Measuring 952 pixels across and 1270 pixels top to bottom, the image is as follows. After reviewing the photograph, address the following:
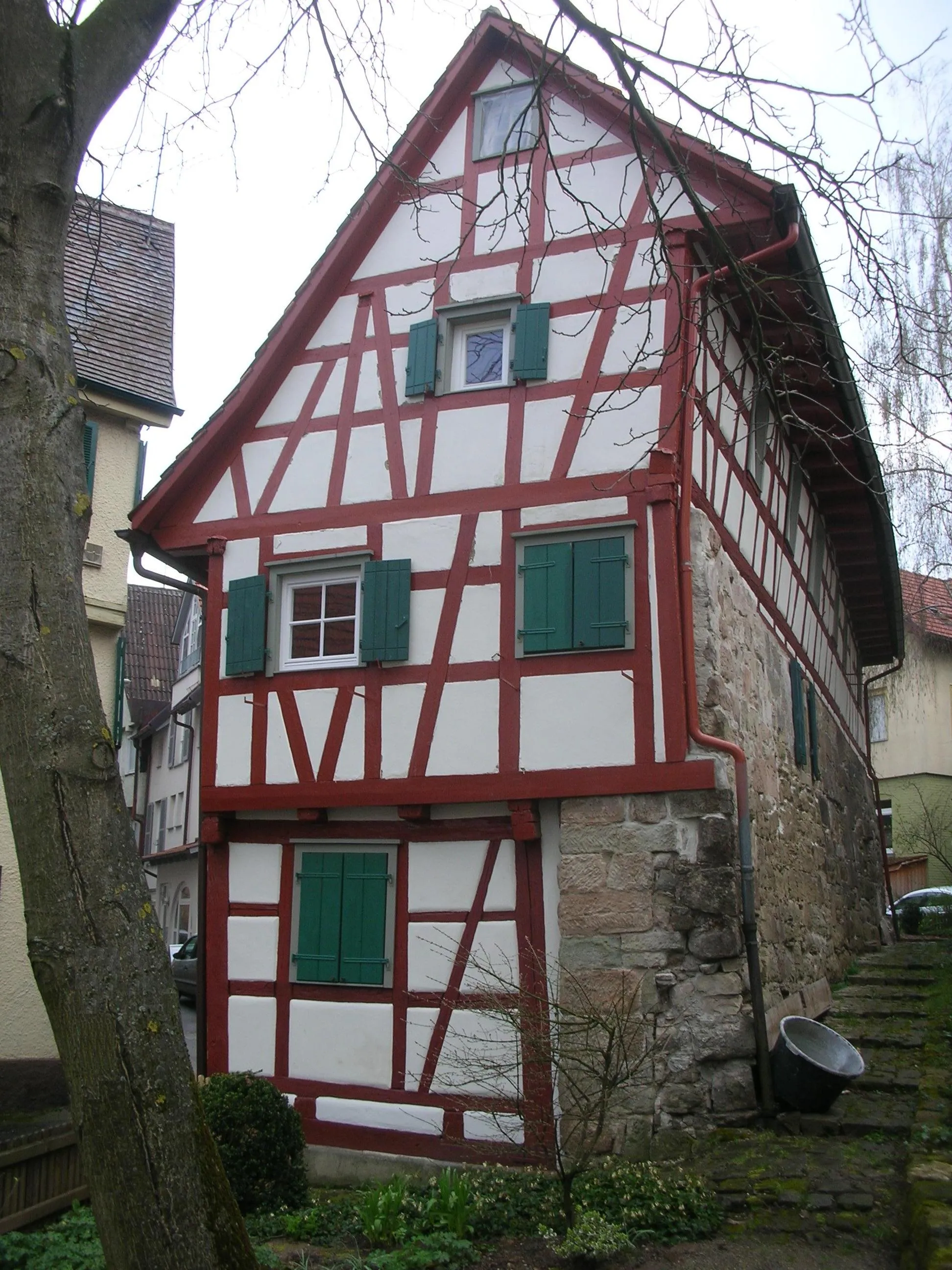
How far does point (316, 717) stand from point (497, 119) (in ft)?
17.0

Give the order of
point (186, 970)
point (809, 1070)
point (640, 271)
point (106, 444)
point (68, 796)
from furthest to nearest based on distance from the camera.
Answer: point (186, 970) < point (106, 444) < point (640, 271) < point (809, 1070) < point (68, 796)

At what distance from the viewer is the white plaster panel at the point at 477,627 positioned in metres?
8.71

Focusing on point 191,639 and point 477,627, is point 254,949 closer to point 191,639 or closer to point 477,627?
point 477,627

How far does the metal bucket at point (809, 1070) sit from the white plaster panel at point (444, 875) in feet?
7.25

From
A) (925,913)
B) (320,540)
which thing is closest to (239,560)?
(320,540)

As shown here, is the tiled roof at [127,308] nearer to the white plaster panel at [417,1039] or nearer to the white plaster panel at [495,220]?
the white plaster panel at [495,220]

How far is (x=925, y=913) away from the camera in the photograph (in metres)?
21.9

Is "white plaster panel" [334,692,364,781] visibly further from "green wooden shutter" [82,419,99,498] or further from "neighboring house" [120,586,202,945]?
"neighboring house" [120,586,202,945]

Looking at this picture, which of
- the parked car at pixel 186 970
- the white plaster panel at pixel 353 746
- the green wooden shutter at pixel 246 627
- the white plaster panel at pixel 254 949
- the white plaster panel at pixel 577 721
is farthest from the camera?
the parked car at pixel 186 970

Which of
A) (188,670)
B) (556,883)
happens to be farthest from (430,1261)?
(188,670)

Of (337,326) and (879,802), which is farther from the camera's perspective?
(879,802)

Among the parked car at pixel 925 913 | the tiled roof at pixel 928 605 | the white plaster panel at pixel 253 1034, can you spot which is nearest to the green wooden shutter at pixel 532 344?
the white plaster panel at pixel 253 1034

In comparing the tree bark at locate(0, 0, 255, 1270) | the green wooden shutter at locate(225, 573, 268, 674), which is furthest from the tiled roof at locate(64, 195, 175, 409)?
the tree bark at locate(0, 0, 255, 1270)

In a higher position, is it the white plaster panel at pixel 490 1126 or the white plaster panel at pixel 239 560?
the white plaster panel at pixel 239 560
